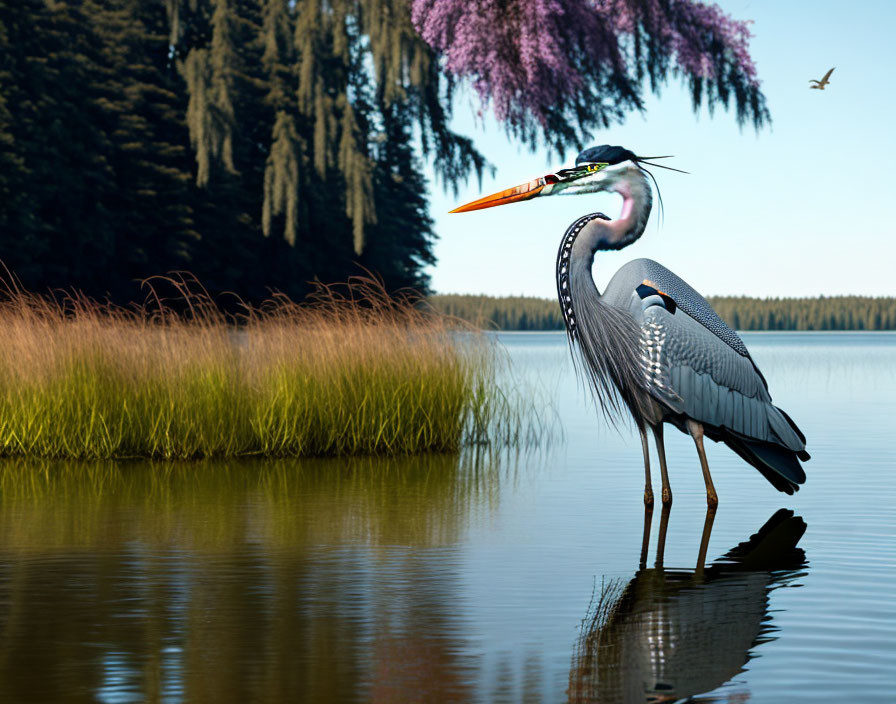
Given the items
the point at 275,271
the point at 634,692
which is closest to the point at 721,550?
the point at 634,692

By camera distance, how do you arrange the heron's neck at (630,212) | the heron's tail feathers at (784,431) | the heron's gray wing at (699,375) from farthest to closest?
the heron's neck at (630,212)
the heron's tail feathers at (784,431)
the heron's gray wing at (699,375)

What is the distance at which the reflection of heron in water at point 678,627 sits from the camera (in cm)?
359

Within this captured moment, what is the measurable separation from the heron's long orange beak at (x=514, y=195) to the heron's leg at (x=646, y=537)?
6.52ft

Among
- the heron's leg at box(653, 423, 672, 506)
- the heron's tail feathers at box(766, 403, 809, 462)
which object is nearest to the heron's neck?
the heron's leg at box(653, 423, 672, 506)

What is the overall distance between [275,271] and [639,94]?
880cm

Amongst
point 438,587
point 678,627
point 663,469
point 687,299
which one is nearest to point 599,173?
point 687,299

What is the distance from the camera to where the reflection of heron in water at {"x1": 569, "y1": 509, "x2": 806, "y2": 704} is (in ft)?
11.8

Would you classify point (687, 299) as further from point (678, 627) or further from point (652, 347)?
point (678, 627)

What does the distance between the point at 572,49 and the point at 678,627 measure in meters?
15.6

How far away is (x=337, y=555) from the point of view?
575cm

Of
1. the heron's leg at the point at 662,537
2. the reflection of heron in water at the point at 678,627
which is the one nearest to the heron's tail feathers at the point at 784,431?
the heron's leg at the point at 662,537

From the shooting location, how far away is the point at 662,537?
6.23m

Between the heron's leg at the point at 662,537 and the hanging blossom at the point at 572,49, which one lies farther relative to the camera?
the hanging blossom at the point at 572,49

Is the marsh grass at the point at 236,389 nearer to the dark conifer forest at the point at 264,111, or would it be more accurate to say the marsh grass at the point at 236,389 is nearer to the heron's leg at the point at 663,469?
the heron's leg at the point at 663,469
